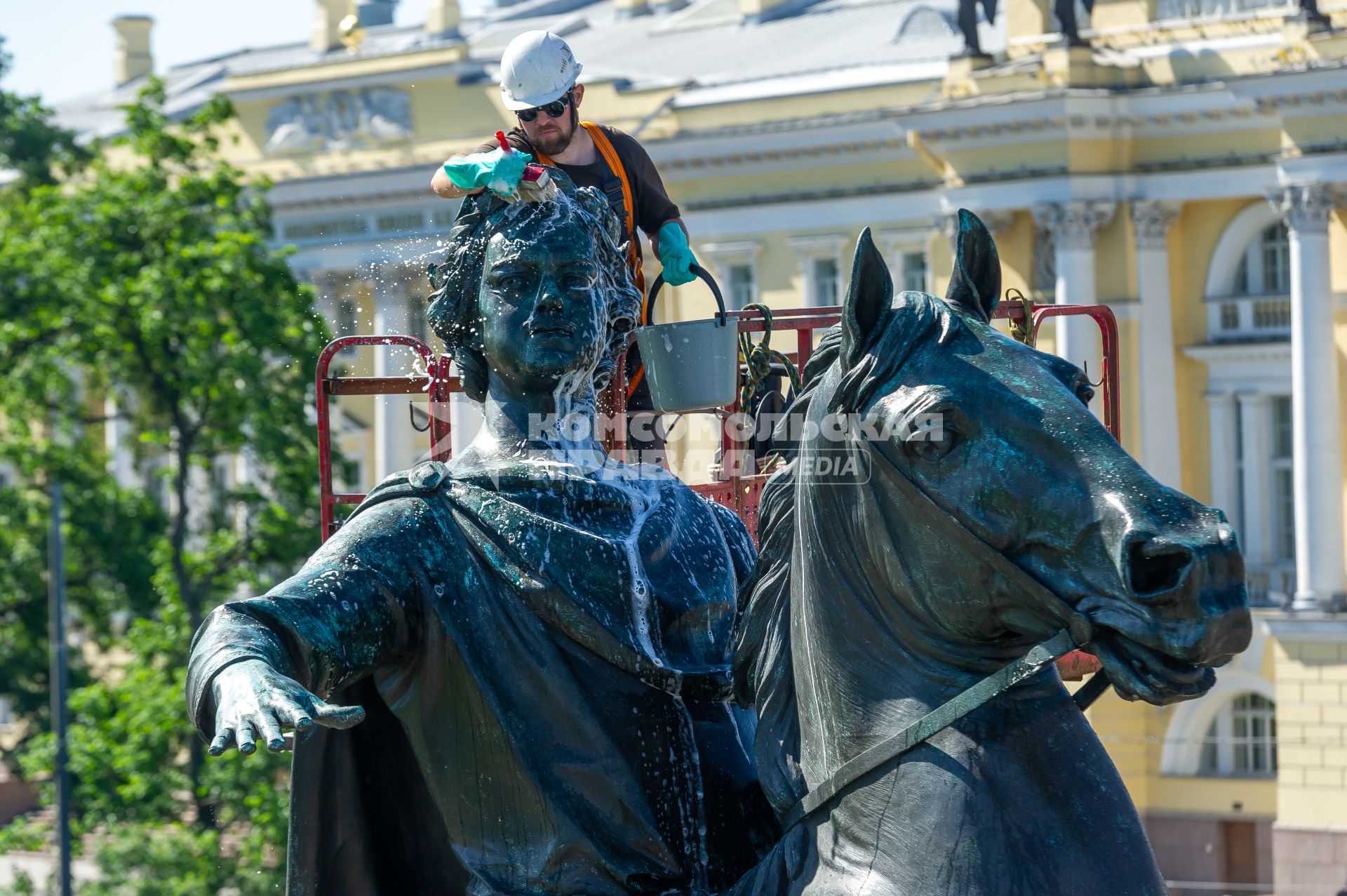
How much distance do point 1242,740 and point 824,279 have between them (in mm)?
7912

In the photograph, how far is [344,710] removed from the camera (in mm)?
3646

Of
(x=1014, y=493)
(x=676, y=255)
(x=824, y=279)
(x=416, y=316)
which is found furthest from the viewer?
(x=824, y=279)

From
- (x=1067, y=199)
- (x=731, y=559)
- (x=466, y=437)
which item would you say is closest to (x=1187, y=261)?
(x=1067, y=199)

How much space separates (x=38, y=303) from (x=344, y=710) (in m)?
27.5

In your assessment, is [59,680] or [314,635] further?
[59,680]

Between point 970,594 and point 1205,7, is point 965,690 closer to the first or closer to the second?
point 970,594

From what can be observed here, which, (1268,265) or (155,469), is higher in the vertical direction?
(1268,265)

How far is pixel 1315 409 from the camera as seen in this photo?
3111cm

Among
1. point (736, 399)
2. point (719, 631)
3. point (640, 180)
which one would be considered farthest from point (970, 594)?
point (640, 180)

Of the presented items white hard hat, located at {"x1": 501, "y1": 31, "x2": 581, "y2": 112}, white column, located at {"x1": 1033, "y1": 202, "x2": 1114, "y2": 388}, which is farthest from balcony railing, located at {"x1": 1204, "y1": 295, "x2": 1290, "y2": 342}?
white hard hat, located at {"x1": 501, "y1": 31, "x2": 581, "y2": 112}

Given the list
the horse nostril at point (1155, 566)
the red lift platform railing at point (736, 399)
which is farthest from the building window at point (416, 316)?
the horse nostril at point (1155, 566)

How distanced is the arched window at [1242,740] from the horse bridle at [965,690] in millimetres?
28533

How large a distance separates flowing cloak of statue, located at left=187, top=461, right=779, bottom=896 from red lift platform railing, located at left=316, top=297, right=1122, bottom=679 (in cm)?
67

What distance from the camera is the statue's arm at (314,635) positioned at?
3744 mm
